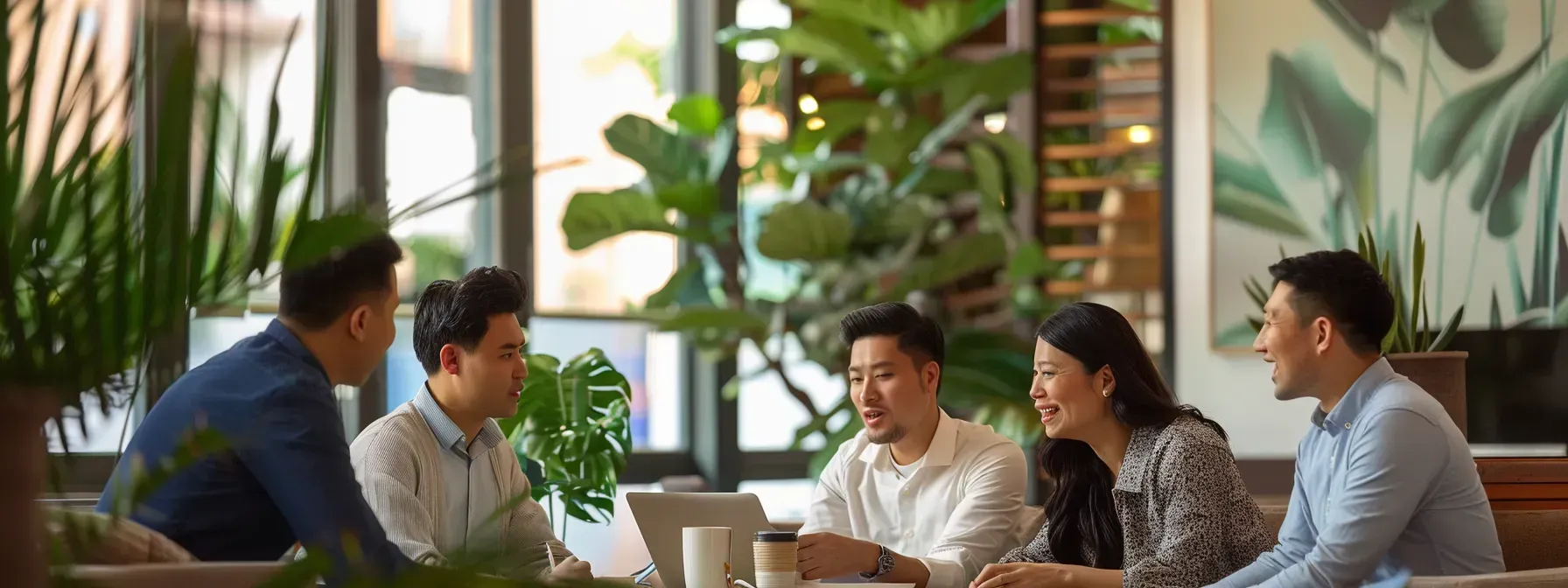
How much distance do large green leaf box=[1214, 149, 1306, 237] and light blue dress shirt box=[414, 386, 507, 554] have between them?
118 inches

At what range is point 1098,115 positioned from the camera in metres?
5.45

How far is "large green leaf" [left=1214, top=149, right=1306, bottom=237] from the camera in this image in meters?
5.00

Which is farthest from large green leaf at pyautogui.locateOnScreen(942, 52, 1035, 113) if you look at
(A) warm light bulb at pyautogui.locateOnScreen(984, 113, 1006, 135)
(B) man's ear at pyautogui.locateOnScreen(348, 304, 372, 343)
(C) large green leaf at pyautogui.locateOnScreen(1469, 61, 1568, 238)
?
(B) man's ear at pyautogui.locateOnScreen(348, 304, 372, 343)

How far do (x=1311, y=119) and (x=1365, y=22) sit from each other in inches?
13.6

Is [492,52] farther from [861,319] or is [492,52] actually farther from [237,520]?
[237,520]

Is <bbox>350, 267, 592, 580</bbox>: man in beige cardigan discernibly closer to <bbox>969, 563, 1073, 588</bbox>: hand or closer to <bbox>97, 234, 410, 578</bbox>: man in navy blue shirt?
<bbox>97, 234, 410, 578</bbox>: man in navy blue shirt

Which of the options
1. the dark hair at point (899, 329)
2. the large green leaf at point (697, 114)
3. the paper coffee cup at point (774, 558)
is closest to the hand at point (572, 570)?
the paper coffee cup at point (774, 558)

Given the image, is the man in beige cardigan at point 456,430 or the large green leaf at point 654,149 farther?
the large green leaf at point 654,149

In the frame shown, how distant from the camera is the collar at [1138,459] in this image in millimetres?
2723

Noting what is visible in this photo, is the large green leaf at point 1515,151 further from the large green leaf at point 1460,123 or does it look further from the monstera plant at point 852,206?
the monstera plant at point 852,206

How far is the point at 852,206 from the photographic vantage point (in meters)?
5.29

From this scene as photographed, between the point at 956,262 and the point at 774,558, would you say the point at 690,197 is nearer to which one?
the point at 956,262

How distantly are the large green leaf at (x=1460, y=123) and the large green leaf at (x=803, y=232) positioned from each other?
6.07 feet

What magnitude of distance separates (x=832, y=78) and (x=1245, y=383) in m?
1.91
